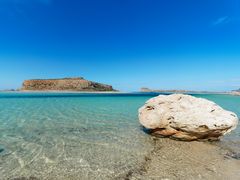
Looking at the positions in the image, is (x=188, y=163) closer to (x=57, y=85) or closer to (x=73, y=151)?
(x=73, y=151)

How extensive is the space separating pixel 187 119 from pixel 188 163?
2.57 meters

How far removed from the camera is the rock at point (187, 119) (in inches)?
307

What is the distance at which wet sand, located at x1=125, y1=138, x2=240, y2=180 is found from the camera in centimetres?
495

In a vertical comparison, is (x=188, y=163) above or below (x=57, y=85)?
below

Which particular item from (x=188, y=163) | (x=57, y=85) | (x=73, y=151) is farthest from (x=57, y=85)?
(x=188, y=163)

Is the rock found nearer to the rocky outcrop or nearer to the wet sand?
the wet sand

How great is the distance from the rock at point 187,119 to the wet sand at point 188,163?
0.66 meters

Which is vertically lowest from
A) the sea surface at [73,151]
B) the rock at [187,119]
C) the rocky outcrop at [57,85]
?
the sea surface at [73,151]

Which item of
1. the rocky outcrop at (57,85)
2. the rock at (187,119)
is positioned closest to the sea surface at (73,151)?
the rock at (187,119)

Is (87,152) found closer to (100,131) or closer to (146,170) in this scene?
(146,170)

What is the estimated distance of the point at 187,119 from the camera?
26.1 feet

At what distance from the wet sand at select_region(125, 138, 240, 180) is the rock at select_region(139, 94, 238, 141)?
0.66 meters

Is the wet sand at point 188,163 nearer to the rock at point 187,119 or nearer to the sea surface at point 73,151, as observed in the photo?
the sea surface at point 73,151

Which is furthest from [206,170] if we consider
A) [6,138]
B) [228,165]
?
[6,138]
